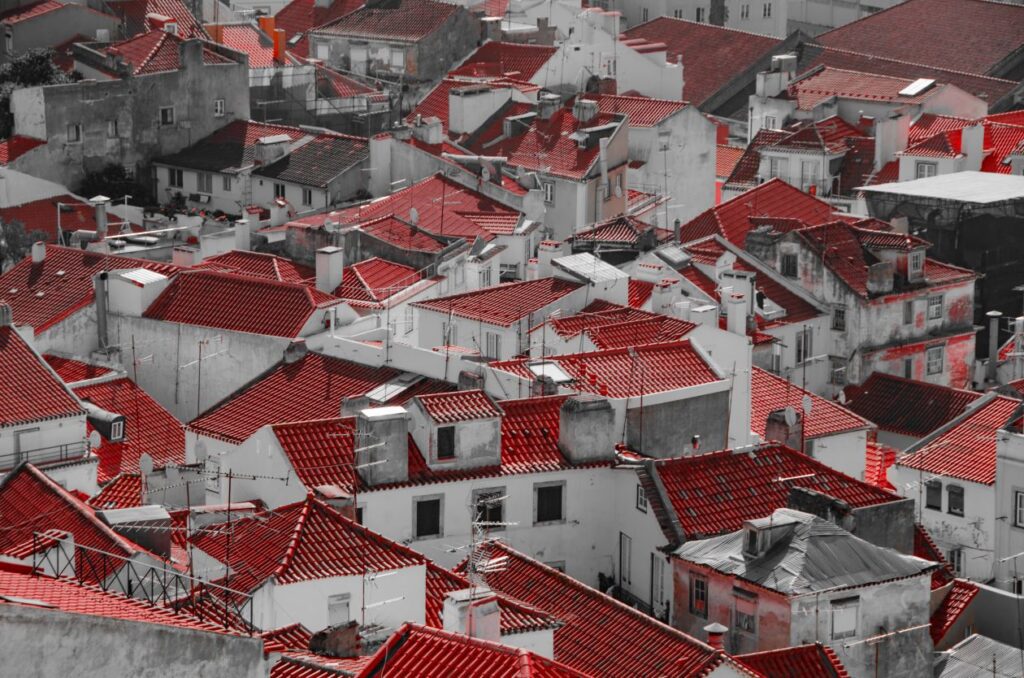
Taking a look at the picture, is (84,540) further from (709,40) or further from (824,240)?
(709,40)

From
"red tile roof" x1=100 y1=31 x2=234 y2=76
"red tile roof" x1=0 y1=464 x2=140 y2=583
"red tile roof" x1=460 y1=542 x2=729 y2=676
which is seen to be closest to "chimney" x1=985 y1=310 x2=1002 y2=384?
"red tile roof" x1=100 y1=31 x2=234 y2=76

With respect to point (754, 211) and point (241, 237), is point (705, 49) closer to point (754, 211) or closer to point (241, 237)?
point (754, 211)

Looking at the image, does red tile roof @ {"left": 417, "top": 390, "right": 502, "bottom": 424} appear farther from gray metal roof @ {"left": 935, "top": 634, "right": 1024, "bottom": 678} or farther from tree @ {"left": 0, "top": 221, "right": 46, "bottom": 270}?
tree @ {"left": 0, "top": 221, "right": 46, "bottom": 270}

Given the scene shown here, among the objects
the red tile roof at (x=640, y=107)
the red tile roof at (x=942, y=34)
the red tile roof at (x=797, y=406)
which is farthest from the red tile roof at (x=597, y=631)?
the red tile roof at (x=942, y=34)

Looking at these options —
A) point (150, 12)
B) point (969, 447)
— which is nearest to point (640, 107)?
point (150, 12)

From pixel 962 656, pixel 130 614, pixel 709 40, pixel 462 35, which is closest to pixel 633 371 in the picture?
pixel 962 656

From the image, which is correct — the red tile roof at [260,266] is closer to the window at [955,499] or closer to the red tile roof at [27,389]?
the red tile roof at [27,389]
